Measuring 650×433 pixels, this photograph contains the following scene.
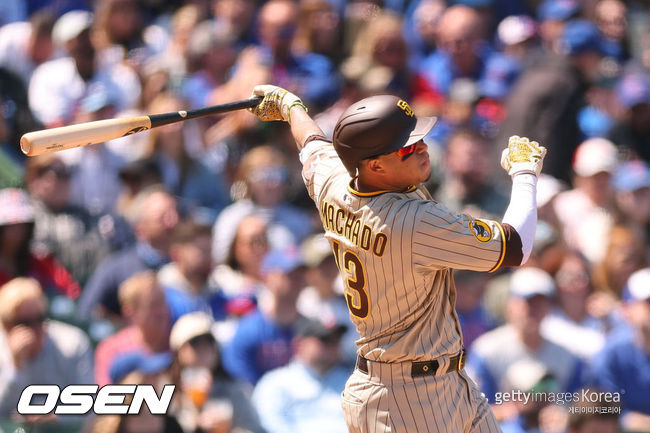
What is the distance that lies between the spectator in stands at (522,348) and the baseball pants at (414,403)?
2099 millimetres

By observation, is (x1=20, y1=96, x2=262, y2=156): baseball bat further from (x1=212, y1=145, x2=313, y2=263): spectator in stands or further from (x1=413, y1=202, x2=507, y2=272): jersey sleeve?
(x1=212, y1=145, x2=313, y2=263): spectator in stands

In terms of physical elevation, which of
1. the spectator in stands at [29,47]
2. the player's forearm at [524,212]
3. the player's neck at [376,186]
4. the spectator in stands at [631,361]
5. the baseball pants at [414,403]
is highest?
the player's neck at [376,186]

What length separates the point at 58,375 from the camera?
18.1 ft

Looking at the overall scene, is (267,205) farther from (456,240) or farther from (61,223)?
(456,240)

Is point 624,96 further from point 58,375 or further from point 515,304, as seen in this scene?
point 58,375

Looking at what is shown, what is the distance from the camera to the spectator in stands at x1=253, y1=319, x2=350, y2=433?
5512 millimetres

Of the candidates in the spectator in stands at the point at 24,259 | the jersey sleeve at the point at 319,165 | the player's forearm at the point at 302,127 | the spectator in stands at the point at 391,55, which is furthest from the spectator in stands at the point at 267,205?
the jersey sleeve at the point at 319,165

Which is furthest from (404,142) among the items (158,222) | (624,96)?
(624,96)

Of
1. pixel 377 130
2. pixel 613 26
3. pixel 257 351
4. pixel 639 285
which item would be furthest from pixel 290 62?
pixel 377 130

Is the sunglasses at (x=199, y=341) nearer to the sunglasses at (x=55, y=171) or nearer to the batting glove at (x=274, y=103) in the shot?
the sunglasses at (x=55, y=171)

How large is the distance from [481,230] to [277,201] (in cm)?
355

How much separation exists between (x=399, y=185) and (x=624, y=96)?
14.5ft

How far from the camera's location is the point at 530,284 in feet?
18.9

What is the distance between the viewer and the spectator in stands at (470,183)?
21.2 feet
